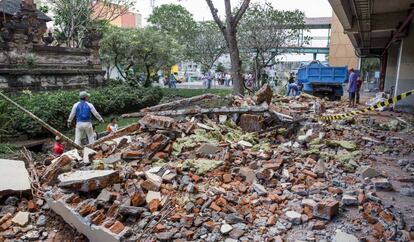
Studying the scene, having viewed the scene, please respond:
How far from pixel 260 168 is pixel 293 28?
19.7 m

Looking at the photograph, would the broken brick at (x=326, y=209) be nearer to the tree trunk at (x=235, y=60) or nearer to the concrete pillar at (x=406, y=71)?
the tree trunk at (x=235, y=60)

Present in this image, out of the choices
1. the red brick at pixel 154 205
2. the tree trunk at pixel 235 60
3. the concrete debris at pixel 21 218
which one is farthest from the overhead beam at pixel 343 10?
the concrete debris at pixel 21 218

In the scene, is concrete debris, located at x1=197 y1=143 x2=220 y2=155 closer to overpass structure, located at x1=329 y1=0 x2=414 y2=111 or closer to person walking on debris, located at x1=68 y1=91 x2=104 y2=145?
person walking on debris, located at x1=68 y1=91 x2=104 y2=145

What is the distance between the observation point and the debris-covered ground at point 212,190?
3615mm

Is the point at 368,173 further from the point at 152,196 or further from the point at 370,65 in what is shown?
the point at 370,65

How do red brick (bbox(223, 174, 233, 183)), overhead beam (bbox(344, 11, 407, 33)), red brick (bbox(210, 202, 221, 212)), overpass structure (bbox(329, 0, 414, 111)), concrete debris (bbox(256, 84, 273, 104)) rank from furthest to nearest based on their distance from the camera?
overhead beam (bbox(344, 11, 407, 33))
overpass structure (bbox(329, 0, 414, 111))
concrete debris (bbox(256, 84, 273, 104))
red brick (bbox(223, 174, 233, 183))
red brick (bbox(210, 202, 221, 212))

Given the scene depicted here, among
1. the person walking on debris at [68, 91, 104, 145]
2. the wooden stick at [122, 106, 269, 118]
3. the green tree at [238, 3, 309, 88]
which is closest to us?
the wooden stick at [122, 106, 269, 118]

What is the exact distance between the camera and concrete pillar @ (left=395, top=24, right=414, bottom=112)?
11.7 m

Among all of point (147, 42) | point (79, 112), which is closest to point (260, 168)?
point (79, 112)

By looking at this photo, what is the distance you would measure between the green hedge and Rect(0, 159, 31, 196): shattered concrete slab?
5628mm

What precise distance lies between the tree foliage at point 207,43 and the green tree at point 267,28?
24.1 ft

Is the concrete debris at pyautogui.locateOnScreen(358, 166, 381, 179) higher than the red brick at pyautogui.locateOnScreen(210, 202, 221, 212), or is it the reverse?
the concrete debris at pyautogui.locateOnScreen(358, 166, 381, 179)

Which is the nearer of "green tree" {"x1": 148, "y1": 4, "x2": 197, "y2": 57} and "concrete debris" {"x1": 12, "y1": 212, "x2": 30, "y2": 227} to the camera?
"concrete debris" {"x1": 12, "y1": 212, "x2": 30, "y2": 227}

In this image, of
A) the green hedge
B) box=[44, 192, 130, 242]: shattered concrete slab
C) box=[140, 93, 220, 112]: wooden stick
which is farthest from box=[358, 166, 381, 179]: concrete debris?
the green hedge
